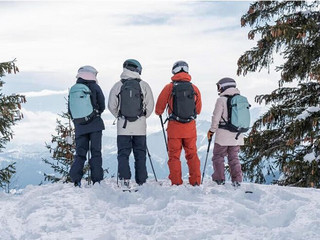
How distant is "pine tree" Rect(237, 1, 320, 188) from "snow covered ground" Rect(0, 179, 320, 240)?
138 inches

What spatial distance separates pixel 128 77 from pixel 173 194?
249cm

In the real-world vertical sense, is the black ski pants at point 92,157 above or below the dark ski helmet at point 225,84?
below

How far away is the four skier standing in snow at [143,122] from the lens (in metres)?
8.35

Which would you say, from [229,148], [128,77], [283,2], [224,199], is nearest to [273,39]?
[283,2]

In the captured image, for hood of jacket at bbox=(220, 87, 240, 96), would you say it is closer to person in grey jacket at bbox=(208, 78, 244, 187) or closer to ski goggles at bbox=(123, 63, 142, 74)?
person in grey jacket at bbox=(208, 78, 244, 187)

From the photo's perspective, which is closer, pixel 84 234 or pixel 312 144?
pixel 84 234

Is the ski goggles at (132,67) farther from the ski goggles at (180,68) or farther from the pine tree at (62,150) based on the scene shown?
the pine tree at (62,150)

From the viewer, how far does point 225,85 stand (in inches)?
345

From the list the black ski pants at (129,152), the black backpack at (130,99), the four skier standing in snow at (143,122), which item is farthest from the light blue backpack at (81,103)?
the black ski pants at (129,152)

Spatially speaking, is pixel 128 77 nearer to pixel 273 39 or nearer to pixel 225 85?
pixel 225 85

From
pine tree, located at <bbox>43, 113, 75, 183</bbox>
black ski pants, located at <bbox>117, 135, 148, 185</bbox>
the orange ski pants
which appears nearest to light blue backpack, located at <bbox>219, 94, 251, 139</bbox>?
the orange ski pants

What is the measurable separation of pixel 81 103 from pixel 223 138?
2.97 m

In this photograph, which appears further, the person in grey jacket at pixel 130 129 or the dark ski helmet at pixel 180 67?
the dark ski helmet at pixel 180 67

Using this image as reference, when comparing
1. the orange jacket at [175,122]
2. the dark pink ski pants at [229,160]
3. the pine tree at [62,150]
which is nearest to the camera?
the orange jacket at [175,122]
